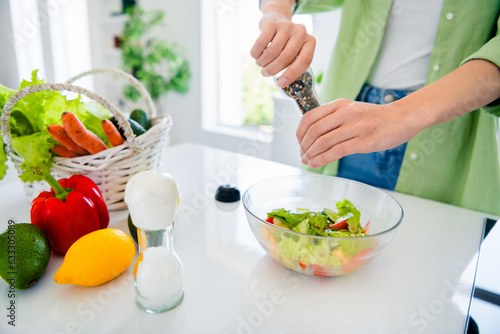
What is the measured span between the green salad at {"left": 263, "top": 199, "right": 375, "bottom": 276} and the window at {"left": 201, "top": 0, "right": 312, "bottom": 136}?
7.12ft

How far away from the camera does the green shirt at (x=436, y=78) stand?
81cm

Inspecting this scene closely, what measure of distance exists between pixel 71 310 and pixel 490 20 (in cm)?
104

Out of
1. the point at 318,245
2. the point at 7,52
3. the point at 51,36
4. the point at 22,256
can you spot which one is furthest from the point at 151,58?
the point at 318,245

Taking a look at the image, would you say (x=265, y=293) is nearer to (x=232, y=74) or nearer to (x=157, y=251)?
(x=157, y=251)

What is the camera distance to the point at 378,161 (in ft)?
3.16

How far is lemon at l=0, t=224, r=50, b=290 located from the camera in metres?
0.47

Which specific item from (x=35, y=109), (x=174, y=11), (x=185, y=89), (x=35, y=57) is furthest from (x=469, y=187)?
(x=35, y=57)

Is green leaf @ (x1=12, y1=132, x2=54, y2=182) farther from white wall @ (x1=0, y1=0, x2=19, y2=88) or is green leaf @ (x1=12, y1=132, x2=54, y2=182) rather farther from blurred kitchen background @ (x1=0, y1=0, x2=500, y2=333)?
white wall @ (x1=0, y1=0, x2=19, y2=88)

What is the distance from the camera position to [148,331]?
432 millimetres

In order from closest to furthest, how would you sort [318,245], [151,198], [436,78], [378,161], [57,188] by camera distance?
[151,198] → [318,245] → [57,188] → [436,78] → [378,161]

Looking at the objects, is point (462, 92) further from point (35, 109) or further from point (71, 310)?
point (35, 109)

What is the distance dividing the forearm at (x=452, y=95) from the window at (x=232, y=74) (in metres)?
2.09

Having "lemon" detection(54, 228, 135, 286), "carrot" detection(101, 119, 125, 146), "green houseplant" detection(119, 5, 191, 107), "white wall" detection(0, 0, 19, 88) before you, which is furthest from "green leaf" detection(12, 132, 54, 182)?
"white wall" detection(0, 0, 19, 88)

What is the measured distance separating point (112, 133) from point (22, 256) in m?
0.30
